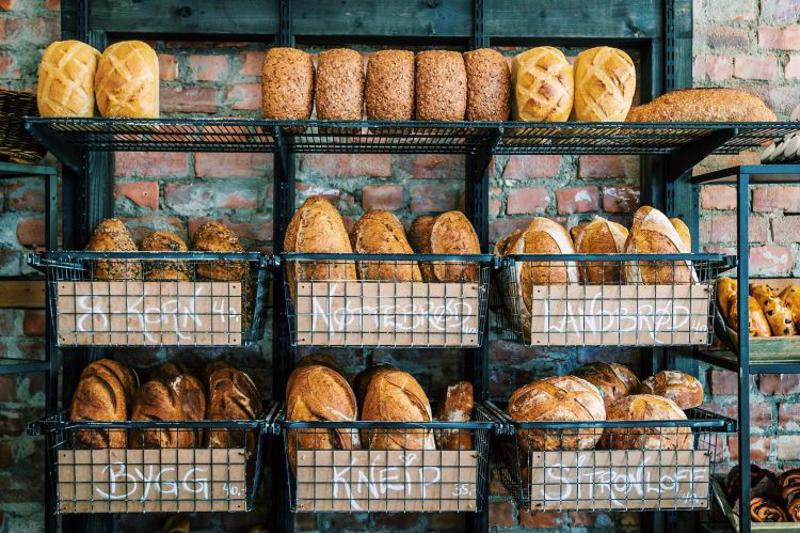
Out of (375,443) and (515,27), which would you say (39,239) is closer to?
(375,443)

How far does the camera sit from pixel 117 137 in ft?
6.06

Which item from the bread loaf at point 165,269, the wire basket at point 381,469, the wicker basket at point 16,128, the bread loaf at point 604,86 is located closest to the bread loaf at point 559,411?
the wire basket at point 381,469

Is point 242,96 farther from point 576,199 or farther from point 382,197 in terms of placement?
point 576,199

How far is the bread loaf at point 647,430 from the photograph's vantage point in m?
1.64

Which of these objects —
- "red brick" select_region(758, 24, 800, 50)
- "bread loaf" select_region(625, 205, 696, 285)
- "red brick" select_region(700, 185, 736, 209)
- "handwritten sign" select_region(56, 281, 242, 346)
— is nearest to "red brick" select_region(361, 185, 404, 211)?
"handwritten sign" select_region(56, 281, 242, 346)

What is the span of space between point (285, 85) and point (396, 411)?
0.87 meters

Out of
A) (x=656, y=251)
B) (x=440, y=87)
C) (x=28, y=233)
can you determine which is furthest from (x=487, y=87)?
(x=28, y=233)

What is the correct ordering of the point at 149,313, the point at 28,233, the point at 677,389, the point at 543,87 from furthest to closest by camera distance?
the point at 28,233 < the point at 677,389 < the point at 543,87 < the point at 149,313

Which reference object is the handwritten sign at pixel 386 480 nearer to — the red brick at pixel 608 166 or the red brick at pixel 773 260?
the red brick at pixel 608 166

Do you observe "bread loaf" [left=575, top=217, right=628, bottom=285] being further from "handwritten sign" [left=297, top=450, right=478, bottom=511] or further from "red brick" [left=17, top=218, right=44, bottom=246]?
"red brick" [left=17, top=218, right=44, bottom=246]

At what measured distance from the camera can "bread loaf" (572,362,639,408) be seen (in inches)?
71.9

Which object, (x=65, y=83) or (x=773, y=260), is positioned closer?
(x=65, y=83)

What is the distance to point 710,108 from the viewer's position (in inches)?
68.1

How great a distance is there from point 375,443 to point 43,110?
119 centimetres
